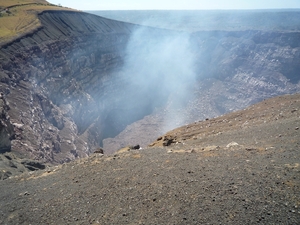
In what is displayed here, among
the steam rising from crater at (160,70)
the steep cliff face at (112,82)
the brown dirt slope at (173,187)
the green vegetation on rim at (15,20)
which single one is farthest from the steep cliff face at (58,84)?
the brown dirt slope at (173,187)

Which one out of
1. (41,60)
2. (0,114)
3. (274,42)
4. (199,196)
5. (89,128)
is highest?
(274,42)

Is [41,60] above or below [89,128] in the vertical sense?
above

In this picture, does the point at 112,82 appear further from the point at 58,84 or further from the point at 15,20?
the point at 15,20

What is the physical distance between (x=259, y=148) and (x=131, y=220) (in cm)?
649

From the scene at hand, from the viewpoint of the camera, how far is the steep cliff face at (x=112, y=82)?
31266 mm

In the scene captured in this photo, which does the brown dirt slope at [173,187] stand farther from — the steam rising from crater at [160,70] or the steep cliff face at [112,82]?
the steam rising from crater at [160,70]

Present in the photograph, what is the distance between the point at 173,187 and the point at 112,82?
4827 centimetres

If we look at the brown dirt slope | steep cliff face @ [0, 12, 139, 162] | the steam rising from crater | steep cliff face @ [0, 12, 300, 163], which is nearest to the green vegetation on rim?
steep cliff face @ [0, 12, 139, 162]

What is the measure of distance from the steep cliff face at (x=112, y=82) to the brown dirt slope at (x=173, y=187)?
12.6 m

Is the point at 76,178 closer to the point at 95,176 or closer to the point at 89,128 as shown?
the point at 95,176

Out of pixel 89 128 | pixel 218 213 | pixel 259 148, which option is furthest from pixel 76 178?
pixel 89 128

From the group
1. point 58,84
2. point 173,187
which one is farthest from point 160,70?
point 173,187

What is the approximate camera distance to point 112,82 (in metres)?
56.0

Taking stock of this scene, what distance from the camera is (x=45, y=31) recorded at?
43094mm
